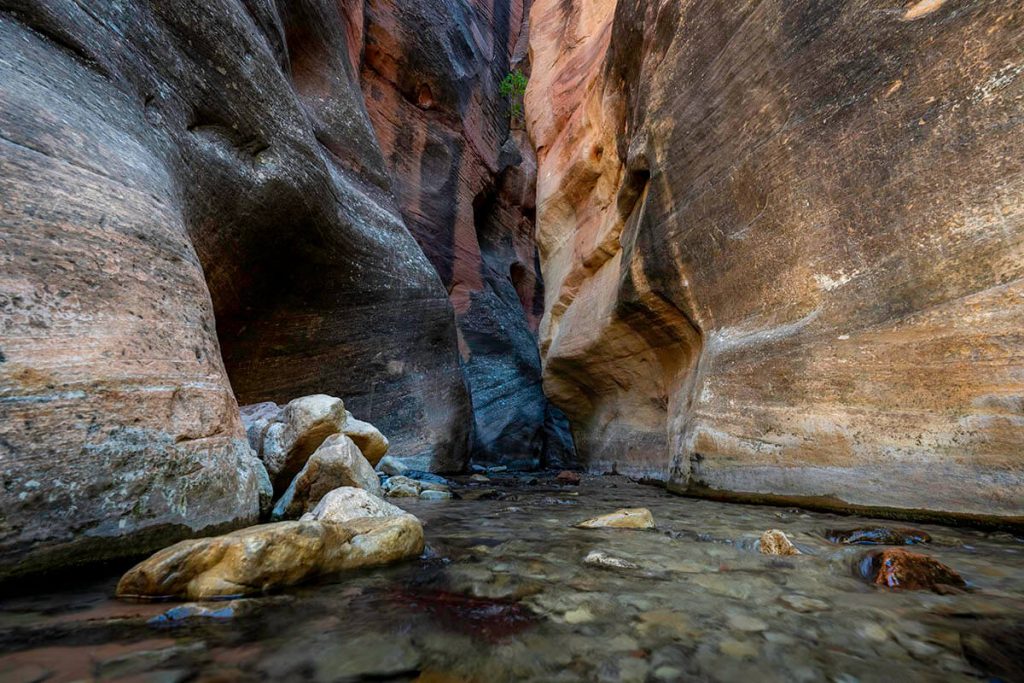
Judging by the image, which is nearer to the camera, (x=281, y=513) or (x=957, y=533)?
(x=957, y=533)

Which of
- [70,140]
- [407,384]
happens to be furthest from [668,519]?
[407,384]

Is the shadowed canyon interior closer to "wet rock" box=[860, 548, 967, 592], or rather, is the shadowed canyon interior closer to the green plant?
"wet rock" box=[860, 548, 967, 592]

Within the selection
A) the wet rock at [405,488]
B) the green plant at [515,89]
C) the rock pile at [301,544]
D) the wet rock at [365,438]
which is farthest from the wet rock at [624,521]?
the green plant at [515,89]

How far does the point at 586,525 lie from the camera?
10.8ft

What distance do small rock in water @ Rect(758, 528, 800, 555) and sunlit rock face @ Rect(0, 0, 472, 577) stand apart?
109 inches

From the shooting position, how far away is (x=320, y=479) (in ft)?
11.3

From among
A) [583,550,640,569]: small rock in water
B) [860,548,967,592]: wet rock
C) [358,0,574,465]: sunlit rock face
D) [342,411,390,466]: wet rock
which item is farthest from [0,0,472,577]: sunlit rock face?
[358,0,574,465]: sunlit rock face

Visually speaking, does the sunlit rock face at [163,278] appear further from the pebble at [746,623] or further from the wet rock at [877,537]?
the wet rock at [877,537]

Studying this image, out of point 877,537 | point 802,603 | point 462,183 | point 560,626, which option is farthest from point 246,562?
point 462,183

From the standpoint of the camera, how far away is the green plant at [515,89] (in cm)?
1756

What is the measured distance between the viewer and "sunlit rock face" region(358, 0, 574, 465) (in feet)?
45.0

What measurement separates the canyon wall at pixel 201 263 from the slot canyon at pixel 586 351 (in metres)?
0.02

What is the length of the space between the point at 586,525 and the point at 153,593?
7.76ft

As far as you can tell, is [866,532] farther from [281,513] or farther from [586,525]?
[281,513]
